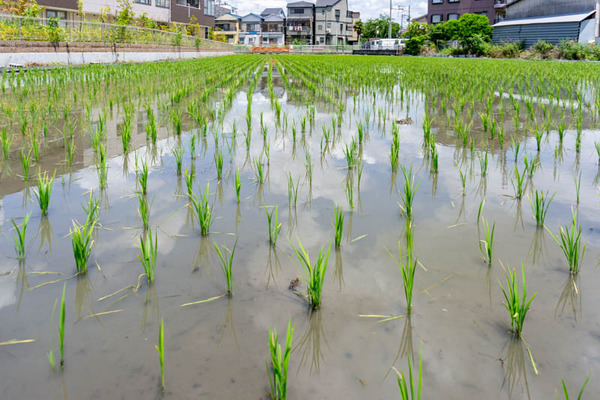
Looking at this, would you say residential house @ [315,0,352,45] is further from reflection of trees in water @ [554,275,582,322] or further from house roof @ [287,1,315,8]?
reflection of trees in water @ [554,275,582,322]

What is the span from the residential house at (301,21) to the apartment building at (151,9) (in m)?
24.6

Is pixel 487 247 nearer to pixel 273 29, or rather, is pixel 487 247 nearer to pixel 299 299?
pixel 299 299

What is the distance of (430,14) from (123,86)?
56162 mm

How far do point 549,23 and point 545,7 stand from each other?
497 cm

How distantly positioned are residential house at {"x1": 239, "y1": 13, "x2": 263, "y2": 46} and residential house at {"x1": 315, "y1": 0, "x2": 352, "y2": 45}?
9.48m

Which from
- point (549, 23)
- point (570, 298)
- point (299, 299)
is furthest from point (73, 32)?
point (549, 23)

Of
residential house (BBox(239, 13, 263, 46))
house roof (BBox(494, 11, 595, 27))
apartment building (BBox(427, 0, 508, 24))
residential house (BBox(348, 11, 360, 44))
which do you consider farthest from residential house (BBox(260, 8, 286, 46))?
house roof (BBox(494, 11, 595, 27))

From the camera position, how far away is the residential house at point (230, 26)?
2840 inches

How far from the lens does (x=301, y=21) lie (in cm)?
7138

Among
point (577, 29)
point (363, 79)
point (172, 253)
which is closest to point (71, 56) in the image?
point (363, 79)

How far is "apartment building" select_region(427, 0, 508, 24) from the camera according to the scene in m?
52.2

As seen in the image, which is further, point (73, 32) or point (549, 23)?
point (549, 23)

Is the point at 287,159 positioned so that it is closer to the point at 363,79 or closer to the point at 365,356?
the point at 365,356

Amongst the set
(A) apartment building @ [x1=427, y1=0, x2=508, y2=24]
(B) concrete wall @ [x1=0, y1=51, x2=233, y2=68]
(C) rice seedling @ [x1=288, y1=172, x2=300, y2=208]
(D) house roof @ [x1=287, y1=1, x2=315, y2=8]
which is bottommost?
(C) rice seedling @ [x1=288, y1=172, x2=300, y2=208]
